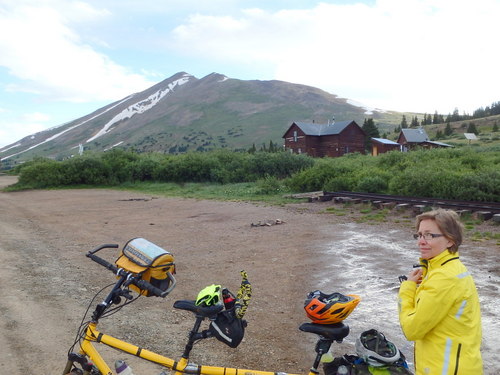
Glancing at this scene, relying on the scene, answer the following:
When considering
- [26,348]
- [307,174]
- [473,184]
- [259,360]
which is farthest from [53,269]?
[307,174]

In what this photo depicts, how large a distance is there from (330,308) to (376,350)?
0.43 m

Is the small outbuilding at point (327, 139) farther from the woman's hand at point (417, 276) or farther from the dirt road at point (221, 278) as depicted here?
the woman's hand at point (417, 276)

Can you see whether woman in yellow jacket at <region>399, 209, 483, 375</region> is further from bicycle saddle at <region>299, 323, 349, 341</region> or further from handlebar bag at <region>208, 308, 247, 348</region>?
handlebar bag at <region>208, 308, 247, 348</region>

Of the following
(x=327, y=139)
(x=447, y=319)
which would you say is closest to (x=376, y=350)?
(x=447, y=319)

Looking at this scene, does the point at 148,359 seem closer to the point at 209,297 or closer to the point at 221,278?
the point at 209,297

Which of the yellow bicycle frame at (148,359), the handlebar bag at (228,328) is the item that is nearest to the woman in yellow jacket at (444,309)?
the yellow bicycle frame at (148,359)

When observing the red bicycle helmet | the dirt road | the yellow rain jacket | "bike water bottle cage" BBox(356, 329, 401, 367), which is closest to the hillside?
the dirt road

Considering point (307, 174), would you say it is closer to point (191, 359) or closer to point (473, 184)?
point (473, 184)

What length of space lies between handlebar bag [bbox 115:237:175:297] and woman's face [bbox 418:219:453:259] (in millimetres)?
1523

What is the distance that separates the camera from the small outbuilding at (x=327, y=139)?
5169cm

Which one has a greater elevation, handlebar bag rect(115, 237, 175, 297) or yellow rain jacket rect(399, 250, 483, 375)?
handlebar bag rect(115, 237, 175, 297)

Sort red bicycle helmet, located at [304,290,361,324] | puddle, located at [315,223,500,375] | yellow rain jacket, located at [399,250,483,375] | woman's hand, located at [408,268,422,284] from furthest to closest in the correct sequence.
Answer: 1. puddle, located at [315,223,500,375]
2. red bicycle helmet, located at [304,290,361,324]
3. woman's hand, located at [408,268,422,284]
4. yellow rain jacket, located at [399,250,483,375]

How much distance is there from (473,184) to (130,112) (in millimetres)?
174301

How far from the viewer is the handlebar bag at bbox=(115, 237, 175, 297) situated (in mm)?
2666
